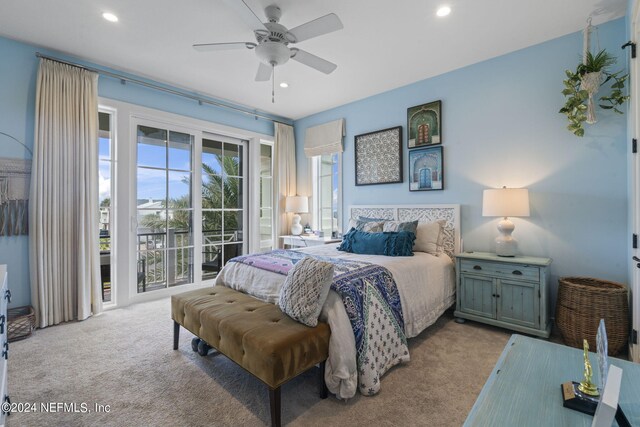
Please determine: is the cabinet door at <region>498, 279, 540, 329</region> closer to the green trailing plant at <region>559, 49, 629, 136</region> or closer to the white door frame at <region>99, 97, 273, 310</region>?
the green trailing plant at <region>559, 49, 629, 136</region>

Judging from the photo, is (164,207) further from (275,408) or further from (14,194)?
(275,408)

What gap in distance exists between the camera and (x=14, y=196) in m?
2.88

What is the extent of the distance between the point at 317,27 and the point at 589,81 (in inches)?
91.2

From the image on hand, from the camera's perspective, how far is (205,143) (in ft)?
14.6

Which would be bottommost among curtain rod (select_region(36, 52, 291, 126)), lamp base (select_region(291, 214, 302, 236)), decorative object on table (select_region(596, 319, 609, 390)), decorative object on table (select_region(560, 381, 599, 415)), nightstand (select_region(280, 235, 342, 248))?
decorative object on table (select_region(560, 381, 599, 415))

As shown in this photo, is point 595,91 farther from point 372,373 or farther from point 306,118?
point 306,118

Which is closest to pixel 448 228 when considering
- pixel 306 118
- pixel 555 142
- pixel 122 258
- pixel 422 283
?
pixel 422 283

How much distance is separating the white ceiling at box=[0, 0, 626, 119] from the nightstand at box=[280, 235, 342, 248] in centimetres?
220

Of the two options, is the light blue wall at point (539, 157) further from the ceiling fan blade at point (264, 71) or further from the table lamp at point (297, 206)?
the ceiling fan blade at point (264, 71)

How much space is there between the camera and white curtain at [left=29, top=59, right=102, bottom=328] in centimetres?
294

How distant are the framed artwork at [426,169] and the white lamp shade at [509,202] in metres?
0.82

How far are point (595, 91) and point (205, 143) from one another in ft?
14.8

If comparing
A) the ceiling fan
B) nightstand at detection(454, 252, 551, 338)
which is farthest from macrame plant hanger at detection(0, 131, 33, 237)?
nightstand at detection(454, 252, 551, 338)

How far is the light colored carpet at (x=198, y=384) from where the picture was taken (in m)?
1.72
